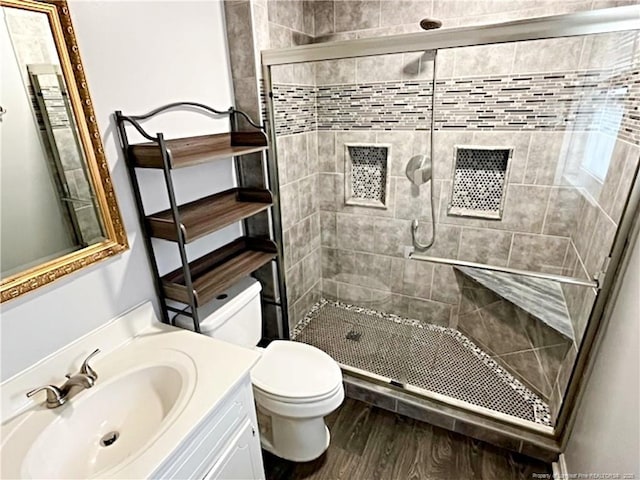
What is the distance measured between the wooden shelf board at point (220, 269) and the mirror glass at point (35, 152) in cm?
40

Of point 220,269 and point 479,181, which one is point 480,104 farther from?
point 220,269

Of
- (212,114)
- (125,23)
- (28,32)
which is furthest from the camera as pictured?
(212,114)

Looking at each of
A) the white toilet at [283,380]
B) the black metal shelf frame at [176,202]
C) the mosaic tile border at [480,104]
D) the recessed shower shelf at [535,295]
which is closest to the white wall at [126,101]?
the black metal shelf frame at [176,202]

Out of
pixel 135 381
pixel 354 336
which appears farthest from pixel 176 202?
pixel 354 336

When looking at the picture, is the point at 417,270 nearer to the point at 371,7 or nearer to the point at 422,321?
the point at 422,321

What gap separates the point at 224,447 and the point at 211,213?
2.97 feet

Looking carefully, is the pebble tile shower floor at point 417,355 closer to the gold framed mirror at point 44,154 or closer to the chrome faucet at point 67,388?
the chrome faucet at point 67,388

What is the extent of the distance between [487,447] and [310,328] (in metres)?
1.22

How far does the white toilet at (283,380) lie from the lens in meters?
1.42

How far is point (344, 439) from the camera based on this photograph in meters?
1.72

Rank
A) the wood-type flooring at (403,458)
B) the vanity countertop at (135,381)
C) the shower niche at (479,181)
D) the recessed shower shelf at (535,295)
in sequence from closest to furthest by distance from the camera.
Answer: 1. the vanity countertop at (135,381)
2. the wood-type flooring at (403,458)
3. the recessed shower shelf at (535,295)
4. the shower niche at (479,181)

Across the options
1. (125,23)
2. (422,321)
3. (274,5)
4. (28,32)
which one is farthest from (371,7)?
(422,321)

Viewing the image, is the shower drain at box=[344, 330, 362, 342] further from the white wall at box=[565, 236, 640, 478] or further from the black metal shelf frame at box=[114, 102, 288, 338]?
the white wall at box=[565, 236, 640, 478]

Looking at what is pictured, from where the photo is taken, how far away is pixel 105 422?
1.07 metres
